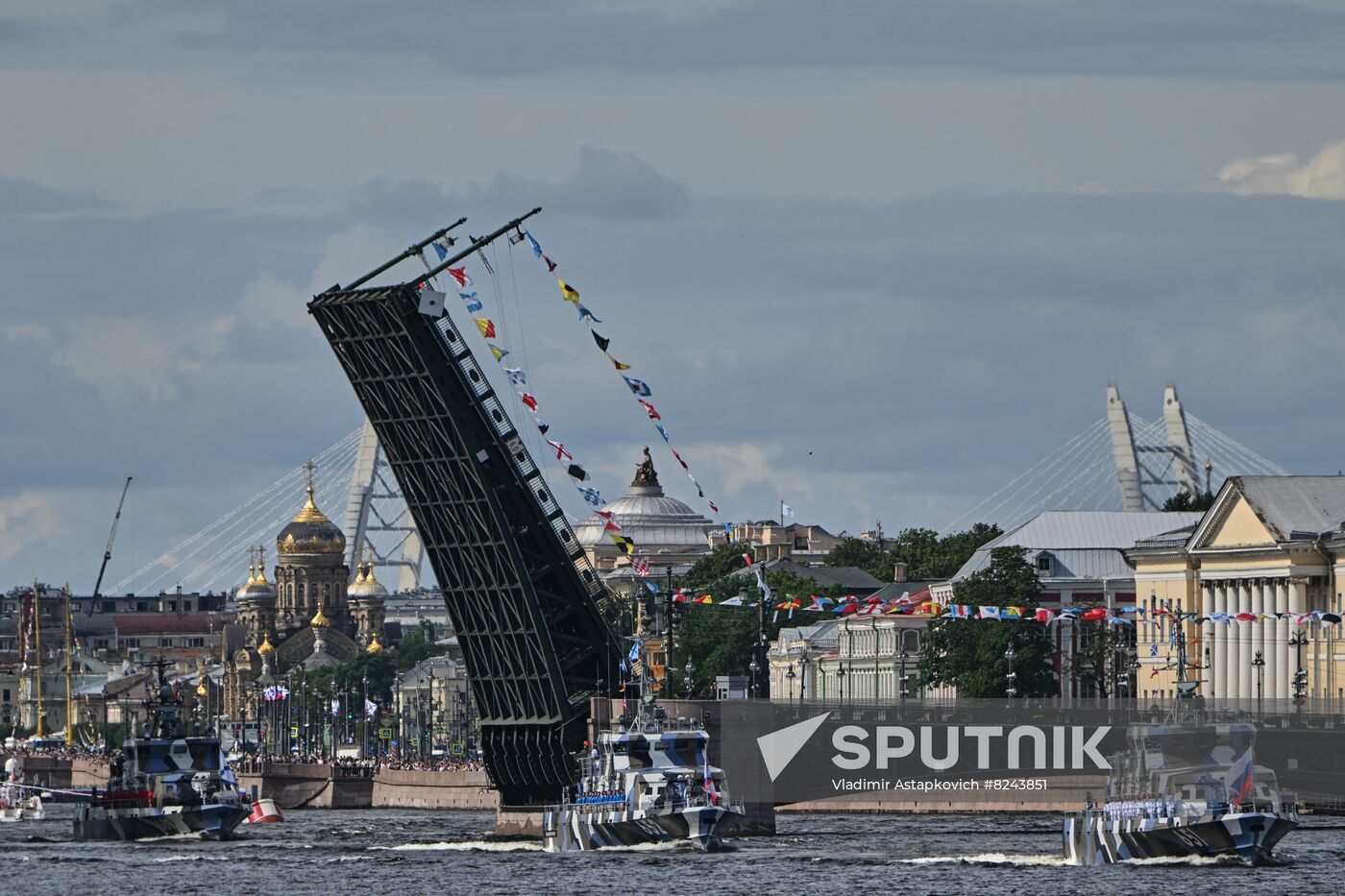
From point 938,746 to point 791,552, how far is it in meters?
98.9

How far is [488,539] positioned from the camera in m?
71.7

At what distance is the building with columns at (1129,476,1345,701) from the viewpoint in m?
95.1

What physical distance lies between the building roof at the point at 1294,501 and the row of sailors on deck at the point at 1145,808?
3529 cm

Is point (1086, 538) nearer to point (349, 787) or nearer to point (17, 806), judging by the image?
point (349, 787)

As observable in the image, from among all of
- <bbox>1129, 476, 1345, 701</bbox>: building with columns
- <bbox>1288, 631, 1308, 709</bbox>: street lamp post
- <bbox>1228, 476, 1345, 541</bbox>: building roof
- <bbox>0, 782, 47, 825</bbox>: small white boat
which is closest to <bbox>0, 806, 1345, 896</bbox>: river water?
<bbox>1288, 631, 1308, 709</bbox>: street lamp post

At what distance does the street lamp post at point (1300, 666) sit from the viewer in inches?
3351

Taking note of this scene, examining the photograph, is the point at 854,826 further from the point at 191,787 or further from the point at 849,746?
the point at 191,787

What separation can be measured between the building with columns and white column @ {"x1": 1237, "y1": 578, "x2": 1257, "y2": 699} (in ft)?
0.08

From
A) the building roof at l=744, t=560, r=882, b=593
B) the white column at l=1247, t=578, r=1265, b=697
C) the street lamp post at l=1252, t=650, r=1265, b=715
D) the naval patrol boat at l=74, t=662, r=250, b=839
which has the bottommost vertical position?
the naval patrol boat at l=74, t=662, r=250, b=839

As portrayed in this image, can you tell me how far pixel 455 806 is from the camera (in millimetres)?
96062

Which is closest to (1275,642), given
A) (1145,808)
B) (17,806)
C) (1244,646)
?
(1244,646)

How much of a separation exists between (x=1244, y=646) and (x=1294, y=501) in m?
3.87

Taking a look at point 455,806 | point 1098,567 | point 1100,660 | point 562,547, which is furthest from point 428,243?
point 1098,567

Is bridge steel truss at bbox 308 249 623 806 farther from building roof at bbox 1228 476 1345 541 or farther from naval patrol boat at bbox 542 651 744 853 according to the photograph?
building roof at bbox 1228 476 1345 541
